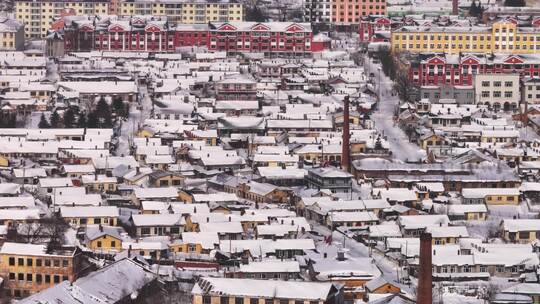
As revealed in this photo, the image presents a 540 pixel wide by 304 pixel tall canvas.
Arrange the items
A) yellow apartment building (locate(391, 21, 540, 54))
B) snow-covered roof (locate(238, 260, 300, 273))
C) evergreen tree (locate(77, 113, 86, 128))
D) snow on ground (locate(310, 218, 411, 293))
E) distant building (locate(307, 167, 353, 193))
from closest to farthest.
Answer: snow-covered roof (locate(238, 260, 300, 273)) → snow on ground (locate(310, 218, 411, 293)) → distant building (locate(307, 167, 353, 193)) → evergreen tree (locate(77, 113, 86, 128)) → yellow apartment building (locate(391, 21, 540, 54))

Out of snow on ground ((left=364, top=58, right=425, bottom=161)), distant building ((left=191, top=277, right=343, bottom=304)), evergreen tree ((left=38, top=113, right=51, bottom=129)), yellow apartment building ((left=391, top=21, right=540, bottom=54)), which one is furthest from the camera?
yellow apartment building ((left=391, top=21, right=540, bottom=54))

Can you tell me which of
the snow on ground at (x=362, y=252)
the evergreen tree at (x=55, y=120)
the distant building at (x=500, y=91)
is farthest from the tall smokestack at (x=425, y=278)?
the distant building at (x=500, y=91)

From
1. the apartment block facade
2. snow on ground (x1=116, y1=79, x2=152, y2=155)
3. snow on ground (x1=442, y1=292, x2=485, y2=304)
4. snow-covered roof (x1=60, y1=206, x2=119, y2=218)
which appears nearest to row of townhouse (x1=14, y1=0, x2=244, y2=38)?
the apartment block facade

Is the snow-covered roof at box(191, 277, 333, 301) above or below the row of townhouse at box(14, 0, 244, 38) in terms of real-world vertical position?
below

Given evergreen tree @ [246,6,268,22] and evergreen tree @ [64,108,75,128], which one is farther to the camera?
evergreen tree @ [246,6,268,22]

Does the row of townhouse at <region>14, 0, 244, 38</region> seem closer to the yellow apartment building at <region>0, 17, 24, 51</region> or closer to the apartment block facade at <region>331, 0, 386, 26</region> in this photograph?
the yellow apartment building at <region>0, 17, 24, 51</region>

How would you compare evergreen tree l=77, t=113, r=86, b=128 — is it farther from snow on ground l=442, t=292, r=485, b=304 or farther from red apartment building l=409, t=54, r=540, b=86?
snow on ground l=442, t=292, r=485, b=304

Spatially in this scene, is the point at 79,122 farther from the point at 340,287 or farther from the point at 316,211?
the point at 340,287

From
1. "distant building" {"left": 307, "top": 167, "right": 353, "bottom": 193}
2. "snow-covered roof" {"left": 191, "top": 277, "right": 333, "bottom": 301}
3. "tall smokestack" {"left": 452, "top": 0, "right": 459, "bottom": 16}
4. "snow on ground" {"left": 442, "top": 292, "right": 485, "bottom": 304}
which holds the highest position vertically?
"tall smokestack" {"left": 452, "top": 0, "right": 459, "bottom": 16}

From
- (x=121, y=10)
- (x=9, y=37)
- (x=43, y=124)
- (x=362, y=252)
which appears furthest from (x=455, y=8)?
(x=362, y=252)
